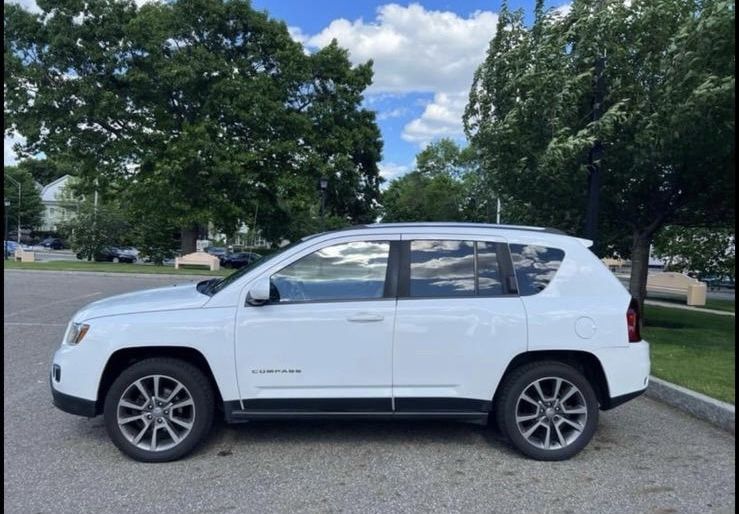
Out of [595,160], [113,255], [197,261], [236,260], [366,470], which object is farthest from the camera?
[236,260]

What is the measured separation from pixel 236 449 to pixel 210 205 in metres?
23.3

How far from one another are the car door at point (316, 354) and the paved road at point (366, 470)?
0.47m

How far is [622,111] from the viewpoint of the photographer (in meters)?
8.59

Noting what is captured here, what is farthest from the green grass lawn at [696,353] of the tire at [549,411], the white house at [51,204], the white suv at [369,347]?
the white house at [51,204]

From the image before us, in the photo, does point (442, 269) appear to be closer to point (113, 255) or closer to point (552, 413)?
point (552, 413)

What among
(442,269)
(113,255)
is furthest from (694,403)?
(113,255)

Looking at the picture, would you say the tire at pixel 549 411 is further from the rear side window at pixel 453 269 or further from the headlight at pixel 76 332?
the headlight at pixel 76 332

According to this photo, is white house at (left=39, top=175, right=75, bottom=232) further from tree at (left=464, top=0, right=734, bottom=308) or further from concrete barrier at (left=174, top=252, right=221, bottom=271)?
tree at (left=464, top=0, right=734, bottom=308)

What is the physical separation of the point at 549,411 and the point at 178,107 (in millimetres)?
26973

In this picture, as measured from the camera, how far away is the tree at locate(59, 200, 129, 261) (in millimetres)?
35344

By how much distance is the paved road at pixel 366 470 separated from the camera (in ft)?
12.0

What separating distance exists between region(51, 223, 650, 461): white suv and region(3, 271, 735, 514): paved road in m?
0.30

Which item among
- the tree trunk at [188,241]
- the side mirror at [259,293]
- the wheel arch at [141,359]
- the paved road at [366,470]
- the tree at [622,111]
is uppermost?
the tree at [622,111]

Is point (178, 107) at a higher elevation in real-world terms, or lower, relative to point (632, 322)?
higher
